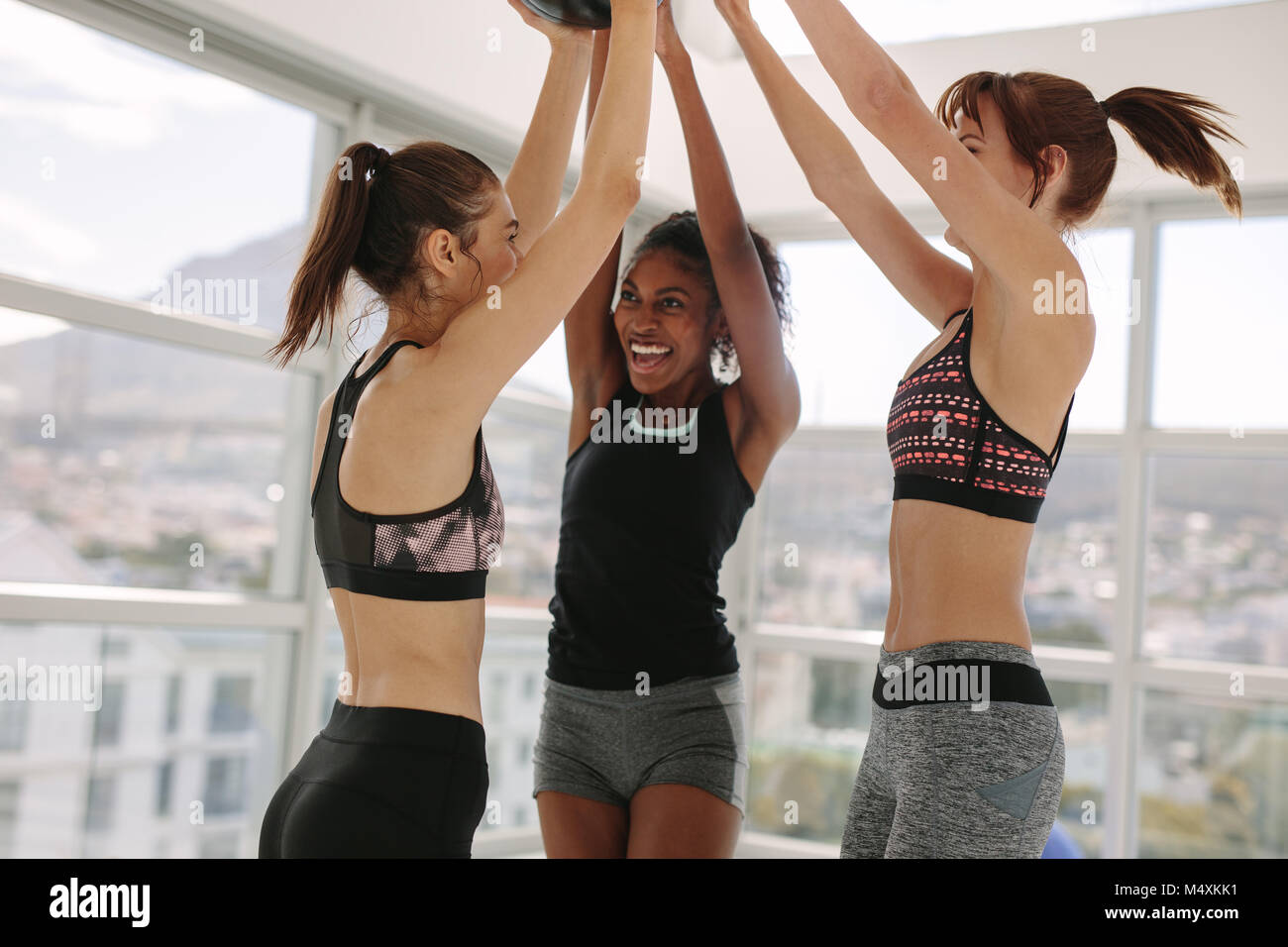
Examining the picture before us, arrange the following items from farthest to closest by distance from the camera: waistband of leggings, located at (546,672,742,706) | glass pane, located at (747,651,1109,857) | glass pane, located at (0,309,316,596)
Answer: glass pane, located at (747,651,1109,857) → glass pane, located at (0,309,316,596) → waistband of leggings, located at (546,672,742,706)

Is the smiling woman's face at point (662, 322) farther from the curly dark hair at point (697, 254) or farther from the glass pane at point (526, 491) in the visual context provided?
the glass pane at point (526, 491)

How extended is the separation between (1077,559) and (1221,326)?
0.87 metres

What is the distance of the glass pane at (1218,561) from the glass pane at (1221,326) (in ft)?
0.52

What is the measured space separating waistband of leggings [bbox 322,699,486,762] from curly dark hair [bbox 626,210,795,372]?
89 centimetres

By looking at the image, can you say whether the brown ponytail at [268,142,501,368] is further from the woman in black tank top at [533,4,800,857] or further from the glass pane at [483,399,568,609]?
the glass pane at [483,399,568,609]

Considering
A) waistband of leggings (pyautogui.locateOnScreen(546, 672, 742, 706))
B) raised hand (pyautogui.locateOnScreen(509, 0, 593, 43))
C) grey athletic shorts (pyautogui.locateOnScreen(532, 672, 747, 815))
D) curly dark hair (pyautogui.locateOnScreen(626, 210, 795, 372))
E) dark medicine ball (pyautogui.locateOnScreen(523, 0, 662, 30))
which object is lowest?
Answer: grey athletic shorts (pyautogui.locateOnScreen(532, 672, 747, 815))

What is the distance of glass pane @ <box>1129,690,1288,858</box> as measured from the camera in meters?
3.34

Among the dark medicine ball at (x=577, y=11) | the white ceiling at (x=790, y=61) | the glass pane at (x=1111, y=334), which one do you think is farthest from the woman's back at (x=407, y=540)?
the glass pane at (x=1111, y=334)

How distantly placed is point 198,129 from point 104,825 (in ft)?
5.39

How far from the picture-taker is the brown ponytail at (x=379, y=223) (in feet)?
4.18

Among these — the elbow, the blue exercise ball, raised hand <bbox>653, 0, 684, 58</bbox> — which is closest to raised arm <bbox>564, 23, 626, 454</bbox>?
raised hand <bbox>653, 0, 684, 58</bbox>

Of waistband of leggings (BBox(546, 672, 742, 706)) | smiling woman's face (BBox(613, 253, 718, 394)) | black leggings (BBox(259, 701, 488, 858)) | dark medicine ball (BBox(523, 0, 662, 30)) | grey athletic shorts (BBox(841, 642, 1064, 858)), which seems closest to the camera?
Answer: black leggings (BBox(259, 701, 488, 858))
